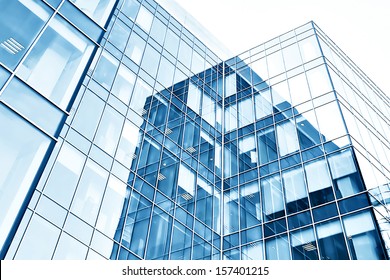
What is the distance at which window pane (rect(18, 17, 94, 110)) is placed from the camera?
38.6 feet

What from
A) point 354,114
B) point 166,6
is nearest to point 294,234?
point 354,114

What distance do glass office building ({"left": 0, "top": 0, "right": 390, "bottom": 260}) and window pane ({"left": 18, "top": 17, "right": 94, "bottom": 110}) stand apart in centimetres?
4

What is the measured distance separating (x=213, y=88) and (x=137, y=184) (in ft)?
44.7

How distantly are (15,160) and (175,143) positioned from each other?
1654 cm

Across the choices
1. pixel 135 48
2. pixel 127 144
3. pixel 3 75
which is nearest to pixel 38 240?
pixel 3 75

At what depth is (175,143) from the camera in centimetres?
2636

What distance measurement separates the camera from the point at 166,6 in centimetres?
3400

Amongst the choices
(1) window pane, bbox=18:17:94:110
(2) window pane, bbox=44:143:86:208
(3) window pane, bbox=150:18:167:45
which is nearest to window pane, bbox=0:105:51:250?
(1) window pane, bbox=18:17:94:110

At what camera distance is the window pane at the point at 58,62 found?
11.8 m

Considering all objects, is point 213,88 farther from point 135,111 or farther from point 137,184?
point 137,184

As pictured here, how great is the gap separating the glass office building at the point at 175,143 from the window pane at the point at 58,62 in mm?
38

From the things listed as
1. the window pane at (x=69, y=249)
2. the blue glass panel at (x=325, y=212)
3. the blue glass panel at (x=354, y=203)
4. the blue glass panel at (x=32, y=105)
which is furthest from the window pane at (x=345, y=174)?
the blue glass panel at (x=32, y=105)

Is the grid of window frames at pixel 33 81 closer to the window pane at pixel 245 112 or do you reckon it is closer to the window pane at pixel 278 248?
the window pane at pixel 278 248

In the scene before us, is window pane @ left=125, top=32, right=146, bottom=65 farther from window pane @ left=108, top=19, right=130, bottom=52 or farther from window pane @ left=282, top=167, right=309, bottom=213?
window pane @ left=282, top=167, right=309, bottom=213
